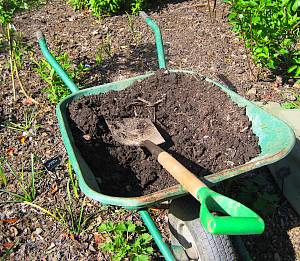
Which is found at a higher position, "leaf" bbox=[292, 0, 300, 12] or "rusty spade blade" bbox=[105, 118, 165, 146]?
"leaf" bbox=[292, 0, 300, 12]

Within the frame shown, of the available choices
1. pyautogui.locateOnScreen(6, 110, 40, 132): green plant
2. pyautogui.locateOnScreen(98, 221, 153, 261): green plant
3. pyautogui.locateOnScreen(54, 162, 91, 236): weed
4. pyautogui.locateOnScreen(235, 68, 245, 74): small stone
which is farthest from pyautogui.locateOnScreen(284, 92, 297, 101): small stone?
pyautogui.locateOnScreen(6, 110, 40, 132): green plant

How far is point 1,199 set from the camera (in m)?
2.60

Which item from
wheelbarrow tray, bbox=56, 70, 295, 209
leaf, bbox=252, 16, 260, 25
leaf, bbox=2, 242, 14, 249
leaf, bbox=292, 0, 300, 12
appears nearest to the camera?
wheelbarrow tray, bbox=56, 70, 295, 209

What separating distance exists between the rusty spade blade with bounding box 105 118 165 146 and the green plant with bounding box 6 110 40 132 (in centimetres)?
94

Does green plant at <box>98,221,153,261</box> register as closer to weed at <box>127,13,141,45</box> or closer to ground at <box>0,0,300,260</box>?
ground at <box>0,0,300,260</box>

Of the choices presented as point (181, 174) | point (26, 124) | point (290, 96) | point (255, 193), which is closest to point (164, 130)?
point (255, 193)

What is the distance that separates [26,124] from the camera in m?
3.06

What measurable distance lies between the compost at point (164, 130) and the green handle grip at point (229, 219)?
1.99ft

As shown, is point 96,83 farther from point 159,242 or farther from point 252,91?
point 159,242

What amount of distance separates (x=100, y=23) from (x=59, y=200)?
2.43m

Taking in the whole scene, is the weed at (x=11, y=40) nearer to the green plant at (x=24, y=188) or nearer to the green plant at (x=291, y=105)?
the green plant at (x=24, y=188)

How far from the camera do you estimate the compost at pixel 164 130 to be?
2076mm

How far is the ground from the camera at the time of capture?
7.89 feet

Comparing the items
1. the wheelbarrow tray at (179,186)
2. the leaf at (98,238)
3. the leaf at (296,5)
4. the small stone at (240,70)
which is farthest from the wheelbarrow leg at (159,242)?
the small stone at (240,70)
